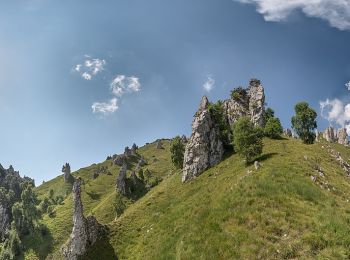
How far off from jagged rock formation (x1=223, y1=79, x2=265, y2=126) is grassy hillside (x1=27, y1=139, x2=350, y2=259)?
26148 mm

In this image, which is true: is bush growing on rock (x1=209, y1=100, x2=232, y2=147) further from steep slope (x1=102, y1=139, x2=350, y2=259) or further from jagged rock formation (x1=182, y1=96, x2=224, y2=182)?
steep slope (x1=102, y1=139, x2=350, y2=259)

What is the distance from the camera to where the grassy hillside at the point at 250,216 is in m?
42.6

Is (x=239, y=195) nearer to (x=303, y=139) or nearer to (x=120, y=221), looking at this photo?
(x=120, y=221)

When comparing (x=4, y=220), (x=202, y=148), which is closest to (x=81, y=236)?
(x=202, y=148)

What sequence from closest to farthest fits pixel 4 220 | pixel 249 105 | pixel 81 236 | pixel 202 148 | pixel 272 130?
pixel 81 236, pixel 202 148, pixel 272 130, pixel 249 105, pixel 4 220

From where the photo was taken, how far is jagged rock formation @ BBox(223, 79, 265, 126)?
117 meters

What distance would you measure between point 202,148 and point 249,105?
32.8 m

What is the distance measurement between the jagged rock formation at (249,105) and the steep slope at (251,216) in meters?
32.0

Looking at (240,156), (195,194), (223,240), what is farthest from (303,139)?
(223,240)

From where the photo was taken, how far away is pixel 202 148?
9594cm

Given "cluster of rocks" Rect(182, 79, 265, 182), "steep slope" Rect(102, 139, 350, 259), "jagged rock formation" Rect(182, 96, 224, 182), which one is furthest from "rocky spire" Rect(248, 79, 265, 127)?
"steep slope" Rect(102, 139, 350, 259)

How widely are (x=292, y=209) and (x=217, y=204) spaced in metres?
12.2

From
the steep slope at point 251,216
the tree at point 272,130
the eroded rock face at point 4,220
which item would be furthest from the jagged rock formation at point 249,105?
the eroded rock face at point 4,220

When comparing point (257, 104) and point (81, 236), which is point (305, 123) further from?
point (81, 236)
